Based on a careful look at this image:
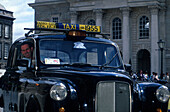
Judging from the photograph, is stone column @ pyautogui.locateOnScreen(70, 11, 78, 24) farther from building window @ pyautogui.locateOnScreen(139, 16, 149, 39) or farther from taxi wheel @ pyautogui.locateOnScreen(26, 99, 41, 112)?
taxi wheel @ pyautogui.locateOnScreen(26, 99, 41, 112)

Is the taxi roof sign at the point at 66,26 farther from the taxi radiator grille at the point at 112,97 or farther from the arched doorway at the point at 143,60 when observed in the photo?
the arched doorway at the point at 143,60

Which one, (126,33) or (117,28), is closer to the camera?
(126,33)

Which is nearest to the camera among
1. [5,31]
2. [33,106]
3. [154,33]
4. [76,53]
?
[33,106]

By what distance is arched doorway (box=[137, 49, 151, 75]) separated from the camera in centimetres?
4399

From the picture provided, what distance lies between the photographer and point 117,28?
A: 4481cm

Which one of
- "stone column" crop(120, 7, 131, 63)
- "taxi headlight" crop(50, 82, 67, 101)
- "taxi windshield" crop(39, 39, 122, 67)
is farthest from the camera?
"stone column" crop(120, 7, 131, 63)

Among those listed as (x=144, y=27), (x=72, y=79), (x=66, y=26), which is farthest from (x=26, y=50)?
(x=144, y=27)

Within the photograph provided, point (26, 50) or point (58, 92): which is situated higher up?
point (26, 50)

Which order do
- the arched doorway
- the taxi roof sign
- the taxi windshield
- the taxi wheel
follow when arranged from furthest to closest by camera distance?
the arched doorway < the taxi roof sign < the taxi windshield < the taxi wheel

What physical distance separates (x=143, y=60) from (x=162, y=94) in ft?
129

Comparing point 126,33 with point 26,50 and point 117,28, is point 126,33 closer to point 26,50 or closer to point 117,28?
point 117,28

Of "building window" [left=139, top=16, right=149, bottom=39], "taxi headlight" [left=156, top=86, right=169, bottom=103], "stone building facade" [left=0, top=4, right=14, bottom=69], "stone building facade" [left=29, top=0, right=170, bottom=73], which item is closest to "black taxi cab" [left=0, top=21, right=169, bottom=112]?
"taxi headlight" [left=156, top=86, right=169, bottom=103]

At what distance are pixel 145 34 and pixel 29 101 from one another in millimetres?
38115

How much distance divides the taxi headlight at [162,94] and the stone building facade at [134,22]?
34.0 metres
